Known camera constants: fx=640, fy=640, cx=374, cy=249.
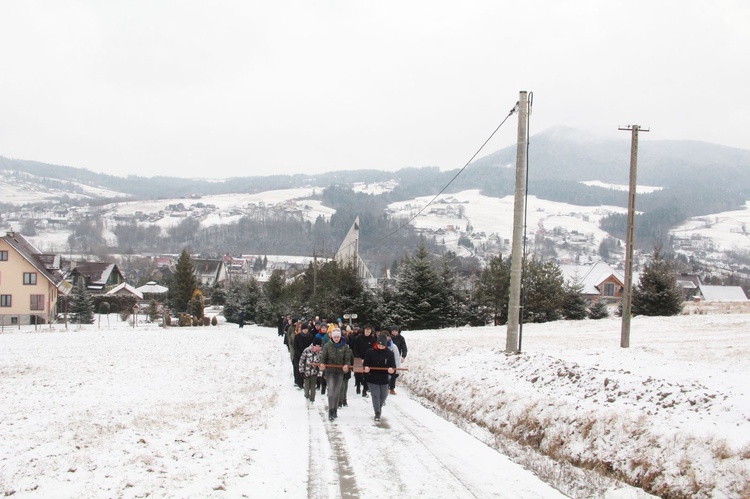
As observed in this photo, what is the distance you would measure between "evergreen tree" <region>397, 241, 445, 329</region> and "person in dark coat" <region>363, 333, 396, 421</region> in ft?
95.9

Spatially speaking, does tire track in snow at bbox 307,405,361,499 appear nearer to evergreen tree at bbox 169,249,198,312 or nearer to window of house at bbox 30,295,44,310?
window of house at bbox 30,295,44,310

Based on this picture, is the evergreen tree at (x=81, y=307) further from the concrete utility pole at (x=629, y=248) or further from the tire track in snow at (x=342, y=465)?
the tire track in snow at (x=342, y=465)

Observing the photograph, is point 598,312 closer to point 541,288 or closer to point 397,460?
point 541,288

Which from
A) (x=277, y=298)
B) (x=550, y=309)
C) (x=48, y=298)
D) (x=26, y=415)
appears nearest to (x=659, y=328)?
(x=550, y=309)

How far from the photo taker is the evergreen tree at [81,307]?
61438 millimetres

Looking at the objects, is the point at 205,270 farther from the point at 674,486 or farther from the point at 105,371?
the point at 674,486

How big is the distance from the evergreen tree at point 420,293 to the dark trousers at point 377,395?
29.7m

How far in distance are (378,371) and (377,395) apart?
1.93ft

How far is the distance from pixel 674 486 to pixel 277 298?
58169 mm

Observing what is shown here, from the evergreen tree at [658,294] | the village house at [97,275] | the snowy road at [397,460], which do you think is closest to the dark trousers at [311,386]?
the snowy road at [397,460]

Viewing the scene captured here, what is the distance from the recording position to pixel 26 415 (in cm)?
1359

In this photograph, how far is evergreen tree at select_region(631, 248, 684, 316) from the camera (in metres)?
45.2

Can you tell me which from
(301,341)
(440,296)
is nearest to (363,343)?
(301,341)

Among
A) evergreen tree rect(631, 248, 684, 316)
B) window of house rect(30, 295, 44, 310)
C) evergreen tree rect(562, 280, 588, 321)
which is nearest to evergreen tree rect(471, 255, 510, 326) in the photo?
evergreen tree rect(562, 280, 588, 321)
